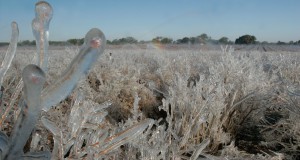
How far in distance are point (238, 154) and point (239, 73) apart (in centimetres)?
209

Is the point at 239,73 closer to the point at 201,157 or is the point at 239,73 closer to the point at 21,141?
the point at 201,157

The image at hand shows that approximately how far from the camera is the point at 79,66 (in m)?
0.51

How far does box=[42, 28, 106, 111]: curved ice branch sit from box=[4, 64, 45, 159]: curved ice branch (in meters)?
0.02

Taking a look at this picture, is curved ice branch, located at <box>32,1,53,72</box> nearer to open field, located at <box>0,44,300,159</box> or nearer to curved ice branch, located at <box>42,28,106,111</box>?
curved ice branch, located at <box>42,28,106,111</box>

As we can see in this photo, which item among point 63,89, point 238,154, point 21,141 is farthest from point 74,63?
point 238,154

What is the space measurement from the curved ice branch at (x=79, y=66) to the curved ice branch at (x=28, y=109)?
0.08 ft

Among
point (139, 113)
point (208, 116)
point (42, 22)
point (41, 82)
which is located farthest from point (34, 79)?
point (208, 116)

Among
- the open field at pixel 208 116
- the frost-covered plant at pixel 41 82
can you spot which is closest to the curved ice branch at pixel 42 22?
the frost-covered plant at pixel 41 82

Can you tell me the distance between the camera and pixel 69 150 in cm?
138

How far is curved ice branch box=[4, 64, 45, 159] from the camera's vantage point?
46cm

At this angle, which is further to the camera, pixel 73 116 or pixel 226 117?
pixel 226 117

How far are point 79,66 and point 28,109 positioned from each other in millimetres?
113

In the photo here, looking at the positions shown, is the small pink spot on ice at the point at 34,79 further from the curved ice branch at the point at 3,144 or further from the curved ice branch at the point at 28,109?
the curved ice branch at the point at 3,144

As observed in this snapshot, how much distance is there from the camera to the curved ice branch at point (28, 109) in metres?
0.46
